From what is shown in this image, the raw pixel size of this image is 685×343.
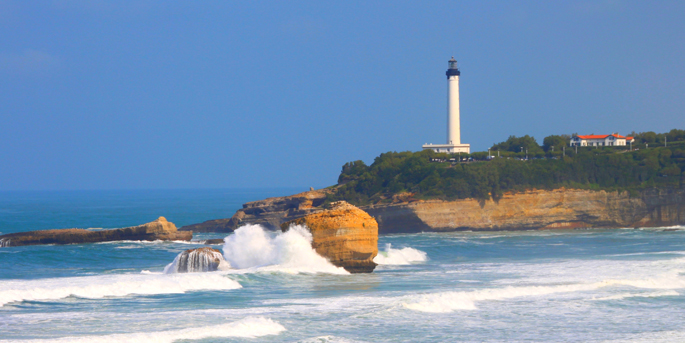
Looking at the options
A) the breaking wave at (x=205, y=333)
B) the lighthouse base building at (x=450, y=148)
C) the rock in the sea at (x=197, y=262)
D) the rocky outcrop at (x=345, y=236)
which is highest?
the lighthouse base building at (x=450, y=148)

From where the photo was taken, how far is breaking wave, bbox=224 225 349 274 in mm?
24250

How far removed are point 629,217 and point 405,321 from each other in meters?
45.8

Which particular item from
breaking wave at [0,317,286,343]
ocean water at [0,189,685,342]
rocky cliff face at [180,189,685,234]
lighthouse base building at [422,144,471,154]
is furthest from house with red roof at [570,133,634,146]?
breaking wave at [0,317,286,343]

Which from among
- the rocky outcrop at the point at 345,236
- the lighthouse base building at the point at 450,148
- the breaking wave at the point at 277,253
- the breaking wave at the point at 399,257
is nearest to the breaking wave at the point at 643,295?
the rocky outcrop at the point at 345,236

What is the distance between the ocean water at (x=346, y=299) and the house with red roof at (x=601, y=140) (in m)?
47.6

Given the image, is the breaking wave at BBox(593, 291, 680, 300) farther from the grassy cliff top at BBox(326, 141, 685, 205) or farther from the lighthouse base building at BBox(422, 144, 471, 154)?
the lighthouse base building at BBox(422, 144, 471, 154)

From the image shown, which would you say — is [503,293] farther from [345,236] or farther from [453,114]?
[453,114]

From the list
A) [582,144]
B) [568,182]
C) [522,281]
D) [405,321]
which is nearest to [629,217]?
[568,182]

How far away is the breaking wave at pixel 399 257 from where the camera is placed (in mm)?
30391

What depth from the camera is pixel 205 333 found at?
14406 mm

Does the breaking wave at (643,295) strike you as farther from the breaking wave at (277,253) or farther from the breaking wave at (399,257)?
the breaking wave at (399,257)

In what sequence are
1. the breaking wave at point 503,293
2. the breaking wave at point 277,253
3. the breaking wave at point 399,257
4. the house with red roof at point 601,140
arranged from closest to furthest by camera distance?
1. the breaking wave at point 503,293
2. the breaking wave at point 277,253
3. the breaking wave at point 399,257
4. the house with red roof at point 601,140

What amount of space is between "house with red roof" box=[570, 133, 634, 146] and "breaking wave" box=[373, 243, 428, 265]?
51.9m

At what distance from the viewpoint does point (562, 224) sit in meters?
55.1
